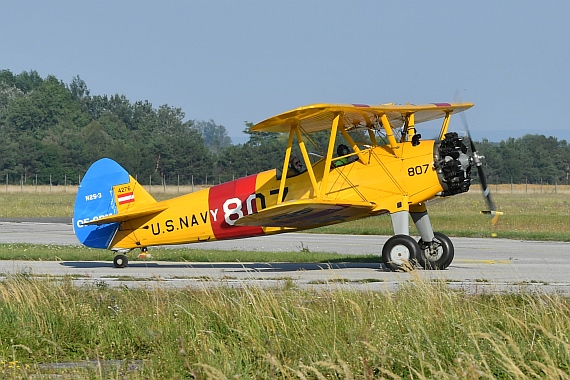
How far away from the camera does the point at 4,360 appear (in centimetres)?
752

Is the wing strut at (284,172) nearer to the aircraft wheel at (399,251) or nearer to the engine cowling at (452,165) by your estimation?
the aircraft wheel at (399,251)

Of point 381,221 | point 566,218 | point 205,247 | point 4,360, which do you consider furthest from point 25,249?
point 566,218

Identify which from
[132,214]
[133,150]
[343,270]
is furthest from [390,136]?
[133,150]

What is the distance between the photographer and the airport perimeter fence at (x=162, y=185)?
77.8 metres

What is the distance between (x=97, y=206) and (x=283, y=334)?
10891 millimetres

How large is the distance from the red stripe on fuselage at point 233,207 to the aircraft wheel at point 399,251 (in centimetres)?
267

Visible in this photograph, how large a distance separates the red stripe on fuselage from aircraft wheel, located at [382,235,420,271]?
105 inches

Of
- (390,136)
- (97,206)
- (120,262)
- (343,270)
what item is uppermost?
(390,136)

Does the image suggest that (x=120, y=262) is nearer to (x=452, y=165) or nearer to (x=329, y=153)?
(x=329, y=153)

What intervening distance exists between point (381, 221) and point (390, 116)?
19925 millimetres

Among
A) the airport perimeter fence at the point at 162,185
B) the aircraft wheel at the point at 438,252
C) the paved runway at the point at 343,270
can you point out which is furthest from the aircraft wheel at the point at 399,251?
the airport perimeter fence at the point at 162,185

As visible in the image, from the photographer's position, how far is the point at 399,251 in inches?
612

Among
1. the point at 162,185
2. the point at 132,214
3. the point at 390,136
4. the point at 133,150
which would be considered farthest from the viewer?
the point at 133,150

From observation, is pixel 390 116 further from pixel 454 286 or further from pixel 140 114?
pixel 140 114
